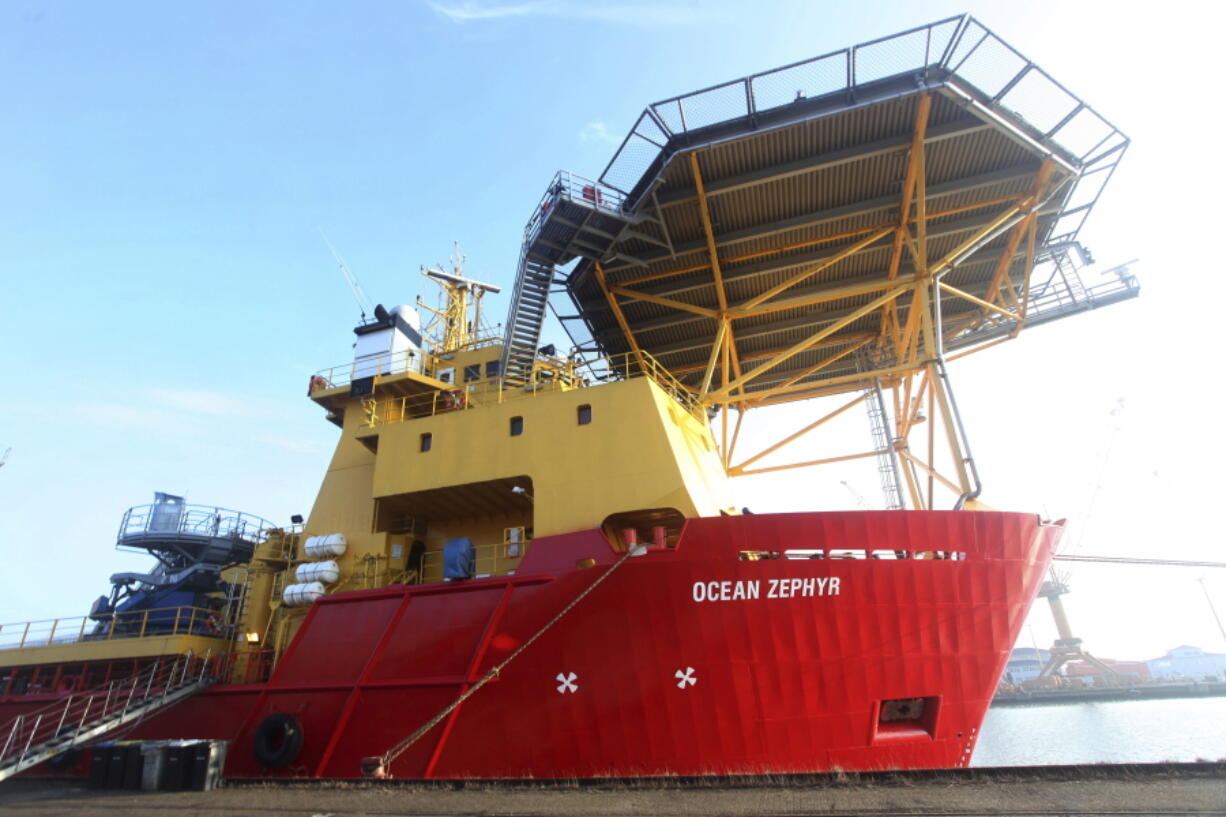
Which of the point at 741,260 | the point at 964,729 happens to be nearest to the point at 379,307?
the point at 741,260

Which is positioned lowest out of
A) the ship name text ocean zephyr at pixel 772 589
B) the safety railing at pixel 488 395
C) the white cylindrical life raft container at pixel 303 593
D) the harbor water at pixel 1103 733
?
the harbor water at pixel 1103 733

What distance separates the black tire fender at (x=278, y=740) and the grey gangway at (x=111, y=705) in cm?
266

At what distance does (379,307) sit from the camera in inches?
744

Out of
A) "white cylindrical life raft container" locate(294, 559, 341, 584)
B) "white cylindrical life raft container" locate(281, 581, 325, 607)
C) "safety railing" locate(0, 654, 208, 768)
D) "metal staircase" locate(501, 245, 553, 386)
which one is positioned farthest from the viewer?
"metal staircase" locate(501, 245, 553, 386)

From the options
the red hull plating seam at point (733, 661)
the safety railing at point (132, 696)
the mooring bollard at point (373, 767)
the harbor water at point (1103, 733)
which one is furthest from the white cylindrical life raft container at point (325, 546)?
the harbor water at point (1103, 733)

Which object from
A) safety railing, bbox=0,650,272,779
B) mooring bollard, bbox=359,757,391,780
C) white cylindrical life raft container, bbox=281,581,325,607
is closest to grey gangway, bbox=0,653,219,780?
safety railing, bbox=0,650,272,779

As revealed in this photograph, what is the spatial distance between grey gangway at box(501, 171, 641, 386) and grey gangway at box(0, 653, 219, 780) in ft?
28.8

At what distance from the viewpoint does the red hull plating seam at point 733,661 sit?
31.6ft

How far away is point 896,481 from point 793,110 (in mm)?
10540

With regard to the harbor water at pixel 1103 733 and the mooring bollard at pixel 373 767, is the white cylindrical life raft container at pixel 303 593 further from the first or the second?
the harbor water at pixel 1103 733

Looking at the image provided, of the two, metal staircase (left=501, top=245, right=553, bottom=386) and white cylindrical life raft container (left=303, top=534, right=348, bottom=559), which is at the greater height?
metal staircase (left=501, top=245, right=553, bottom=386)

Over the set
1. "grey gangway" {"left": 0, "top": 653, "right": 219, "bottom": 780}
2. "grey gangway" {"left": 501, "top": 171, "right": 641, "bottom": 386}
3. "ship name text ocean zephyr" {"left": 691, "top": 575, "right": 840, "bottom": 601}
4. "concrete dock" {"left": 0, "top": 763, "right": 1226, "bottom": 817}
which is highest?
"grey gangway" {"left": 501, "top": 171, "right": 641, "bottom": 386}

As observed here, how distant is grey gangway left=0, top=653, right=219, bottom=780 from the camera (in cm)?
1204

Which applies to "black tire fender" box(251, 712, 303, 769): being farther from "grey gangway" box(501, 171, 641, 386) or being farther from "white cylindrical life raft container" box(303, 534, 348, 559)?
"grey gangway" box(501, 171, 641, 386)
